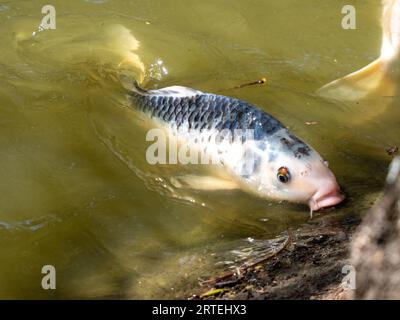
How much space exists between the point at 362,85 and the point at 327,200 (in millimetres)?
1805

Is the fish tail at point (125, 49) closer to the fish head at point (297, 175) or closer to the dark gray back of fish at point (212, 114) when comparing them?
the dark gray back of fish at point (212, 114)

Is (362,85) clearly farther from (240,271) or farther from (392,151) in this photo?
(240,271)

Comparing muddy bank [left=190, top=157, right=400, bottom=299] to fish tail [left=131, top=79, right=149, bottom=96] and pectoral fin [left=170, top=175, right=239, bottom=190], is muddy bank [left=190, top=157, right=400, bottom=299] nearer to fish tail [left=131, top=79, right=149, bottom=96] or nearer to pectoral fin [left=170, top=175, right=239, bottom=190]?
pectoral fin [left=170, top=175, right=239, bottom=190]

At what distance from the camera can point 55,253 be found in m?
3.51

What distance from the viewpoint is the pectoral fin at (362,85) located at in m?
5.21

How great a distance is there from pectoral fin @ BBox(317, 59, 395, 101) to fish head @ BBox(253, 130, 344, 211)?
1.33 metres

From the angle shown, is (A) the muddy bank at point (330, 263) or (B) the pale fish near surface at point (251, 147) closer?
(A) the muddy bank at point (330, 263)

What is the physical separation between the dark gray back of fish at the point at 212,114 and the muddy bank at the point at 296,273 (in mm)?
963

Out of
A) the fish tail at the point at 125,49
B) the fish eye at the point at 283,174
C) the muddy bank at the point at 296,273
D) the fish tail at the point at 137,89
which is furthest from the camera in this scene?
the fish tail at the point at 125,49

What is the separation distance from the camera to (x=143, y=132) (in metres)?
4.64

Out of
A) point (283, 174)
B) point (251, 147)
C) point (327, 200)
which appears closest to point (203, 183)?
point (251, 147)

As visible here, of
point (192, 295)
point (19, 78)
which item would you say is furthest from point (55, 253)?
point (19, 78)

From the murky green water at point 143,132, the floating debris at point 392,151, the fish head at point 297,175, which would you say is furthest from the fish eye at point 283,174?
the floating debris at point 392,151

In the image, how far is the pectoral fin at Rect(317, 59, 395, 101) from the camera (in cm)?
521
